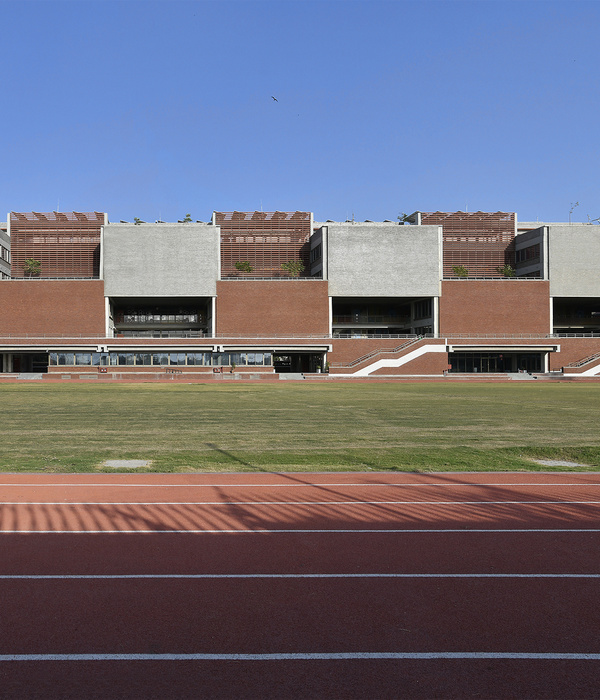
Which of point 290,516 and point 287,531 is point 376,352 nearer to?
point 290,516

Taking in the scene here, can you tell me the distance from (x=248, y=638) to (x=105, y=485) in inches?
300

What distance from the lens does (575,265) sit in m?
83.8

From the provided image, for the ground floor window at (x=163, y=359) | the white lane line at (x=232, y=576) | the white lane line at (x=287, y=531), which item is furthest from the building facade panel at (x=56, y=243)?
the white lane line at (x=232, y=576)

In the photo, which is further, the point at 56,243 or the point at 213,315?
the point at 56,243

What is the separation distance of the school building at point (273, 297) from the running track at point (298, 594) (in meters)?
62.2

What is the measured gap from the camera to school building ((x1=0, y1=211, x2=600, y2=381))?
77375 mm

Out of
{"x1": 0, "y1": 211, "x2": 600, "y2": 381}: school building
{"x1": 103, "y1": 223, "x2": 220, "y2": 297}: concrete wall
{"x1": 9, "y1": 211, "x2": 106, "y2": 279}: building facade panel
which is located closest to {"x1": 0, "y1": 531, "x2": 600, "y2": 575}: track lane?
{"x1": 0, "y1": 211, "x2": 600, "y2": 381}: school building

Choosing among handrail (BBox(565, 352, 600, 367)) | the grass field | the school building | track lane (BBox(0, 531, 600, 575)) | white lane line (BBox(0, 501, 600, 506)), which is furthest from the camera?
handrail (BBox(565, 352, 600, 367))

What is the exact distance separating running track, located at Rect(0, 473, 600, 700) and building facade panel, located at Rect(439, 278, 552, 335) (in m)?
73.2

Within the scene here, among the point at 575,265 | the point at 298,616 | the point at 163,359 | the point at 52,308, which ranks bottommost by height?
Answer: the point at 298,616

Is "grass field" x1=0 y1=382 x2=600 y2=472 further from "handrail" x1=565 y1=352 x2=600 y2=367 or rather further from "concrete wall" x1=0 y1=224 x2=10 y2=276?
"concrete wall" x1=0 y1=224 x2=10 y2=276

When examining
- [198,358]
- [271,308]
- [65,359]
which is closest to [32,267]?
[65,359]

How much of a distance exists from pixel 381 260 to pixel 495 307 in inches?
655

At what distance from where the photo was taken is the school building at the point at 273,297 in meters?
77.4
